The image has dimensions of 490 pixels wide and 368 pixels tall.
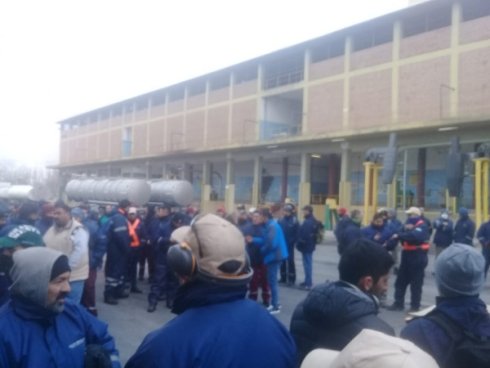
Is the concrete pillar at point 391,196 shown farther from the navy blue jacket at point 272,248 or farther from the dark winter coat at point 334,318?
the dark winter coat at point 334,318

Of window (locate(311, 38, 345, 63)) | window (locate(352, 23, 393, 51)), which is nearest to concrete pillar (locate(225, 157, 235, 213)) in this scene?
window (locate(311, 38, 345, 63))

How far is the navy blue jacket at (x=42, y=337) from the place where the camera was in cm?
257

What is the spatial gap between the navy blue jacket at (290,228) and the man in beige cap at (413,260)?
311 centimetres

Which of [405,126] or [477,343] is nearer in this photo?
[477,343]

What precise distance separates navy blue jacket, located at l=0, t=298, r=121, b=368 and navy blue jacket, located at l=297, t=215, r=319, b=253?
29.5ft

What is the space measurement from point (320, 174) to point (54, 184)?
4106 cm

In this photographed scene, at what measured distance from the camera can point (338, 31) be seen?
32.3 m

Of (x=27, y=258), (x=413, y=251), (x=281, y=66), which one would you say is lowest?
(x=413, y=251)

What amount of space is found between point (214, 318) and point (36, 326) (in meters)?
1.15

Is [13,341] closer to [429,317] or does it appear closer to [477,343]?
[429,317]

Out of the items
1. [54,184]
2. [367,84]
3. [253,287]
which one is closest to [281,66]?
[367,84]

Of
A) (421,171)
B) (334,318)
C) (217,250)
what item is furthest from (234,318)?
(421,171)

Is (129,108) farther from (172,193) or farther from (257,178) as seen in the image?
(172,193)

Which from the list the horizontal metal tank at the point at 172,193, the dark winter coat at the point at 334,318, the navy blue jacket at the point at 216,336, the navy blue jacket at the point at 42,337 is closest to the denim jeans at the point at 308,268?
the dark winter coat at the point at 334,318
